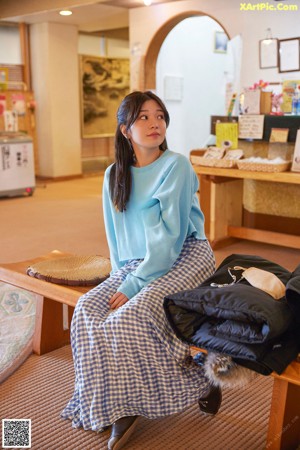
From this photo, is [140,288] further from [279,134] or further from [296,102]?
[296,102]

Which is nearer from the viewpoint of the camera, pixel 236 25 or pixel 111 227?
pixel 111 227

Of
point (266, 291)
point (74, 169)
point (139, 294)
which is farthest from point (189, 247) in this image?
point (74, 169)

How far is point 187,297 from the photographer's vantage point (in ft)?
5.36

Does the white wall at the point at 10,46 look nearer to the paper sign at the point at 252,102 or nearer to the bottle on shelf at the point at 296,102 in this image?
the paper sign at the point at 252,102

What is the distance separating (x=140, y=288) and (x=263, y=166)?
Result: 229 centimetres

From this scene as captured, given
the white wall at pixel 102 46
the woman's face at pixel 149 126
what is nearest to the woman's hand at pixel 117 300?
the woman's face at pixel 149 126

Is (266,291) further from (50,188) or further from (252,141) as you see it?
(50,188)

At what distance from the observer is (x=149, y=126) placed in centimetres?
198

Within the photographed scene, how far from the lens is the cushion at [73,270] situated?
219 centimetres

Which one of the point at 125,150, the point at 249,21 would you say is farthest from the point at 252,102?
the point at 125,150

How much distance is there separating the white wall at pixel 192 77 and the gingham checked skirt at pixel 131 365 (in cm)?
542

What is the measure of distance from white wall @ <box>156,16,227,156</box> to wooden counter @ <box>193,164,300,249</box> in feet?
8.90

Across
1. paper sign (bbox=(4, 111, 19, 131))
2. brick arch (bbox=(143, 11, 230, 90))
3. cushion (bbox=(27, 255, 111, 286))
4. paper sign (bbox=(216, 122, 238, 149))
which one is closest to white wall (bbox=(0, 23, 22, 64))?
paper sign (bbox=(4, 111, 19, 131))

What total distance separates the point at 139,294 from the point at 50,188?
582cm
